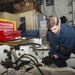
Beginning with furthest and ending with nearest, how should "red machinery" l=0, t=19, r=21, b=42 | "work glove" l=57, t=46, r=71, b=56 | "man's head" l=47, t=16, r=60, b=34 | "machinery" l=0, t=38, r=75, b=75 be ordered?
"red machinery" l=0, t=19, r=21, b=42, "work glove" l=57, t=46, r=71, b=56, "man's head" l=47, t=16, r=60, b=34, "machinery" l=0, t=38, r=75, b=75

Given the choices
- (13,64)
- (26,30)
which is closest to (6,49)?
(13,64)

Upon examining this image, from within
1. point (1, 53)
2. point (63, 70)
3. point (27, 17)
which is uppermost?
point (27, 17)

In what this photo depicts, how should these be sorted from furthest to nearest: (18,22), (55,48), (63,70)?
(18,22), (55,48), (63,70)

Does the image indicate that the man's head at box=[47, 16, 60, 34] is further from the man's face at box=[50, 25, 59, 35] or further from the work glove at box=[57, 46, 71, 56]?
the work glove at box=[57, 46, 71, 56]

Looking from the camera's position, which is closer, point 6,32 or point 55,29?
point 55,29

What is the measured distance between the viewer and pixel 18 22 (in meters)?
4.41

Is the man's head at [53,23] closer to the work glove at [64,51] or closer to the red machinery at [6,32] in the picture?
the work glove at [64,51]

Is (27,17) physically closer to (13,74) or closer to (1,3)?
(1,3)

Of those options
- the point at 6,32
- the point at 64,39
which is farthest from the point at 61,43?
the point at 6,32

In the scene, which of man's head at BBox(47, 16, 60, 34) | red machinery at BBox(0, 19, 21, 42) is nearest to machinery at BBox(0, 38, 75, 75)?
man's head at BBox(47, 16, 60, 34)

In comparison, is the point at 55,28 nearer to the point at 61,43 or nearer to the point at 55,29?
the point at 55,29

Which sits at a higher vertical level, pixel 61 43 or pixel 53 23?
pixel 53 23

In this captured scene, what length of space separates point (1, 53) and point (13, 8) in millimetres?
3361

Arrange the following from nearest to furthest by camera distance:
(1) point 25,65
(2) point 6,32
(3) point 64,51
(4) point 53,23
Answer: (1) point 25,65
(4) point 53,23
(3) point 64,51
(2) point 6,32
